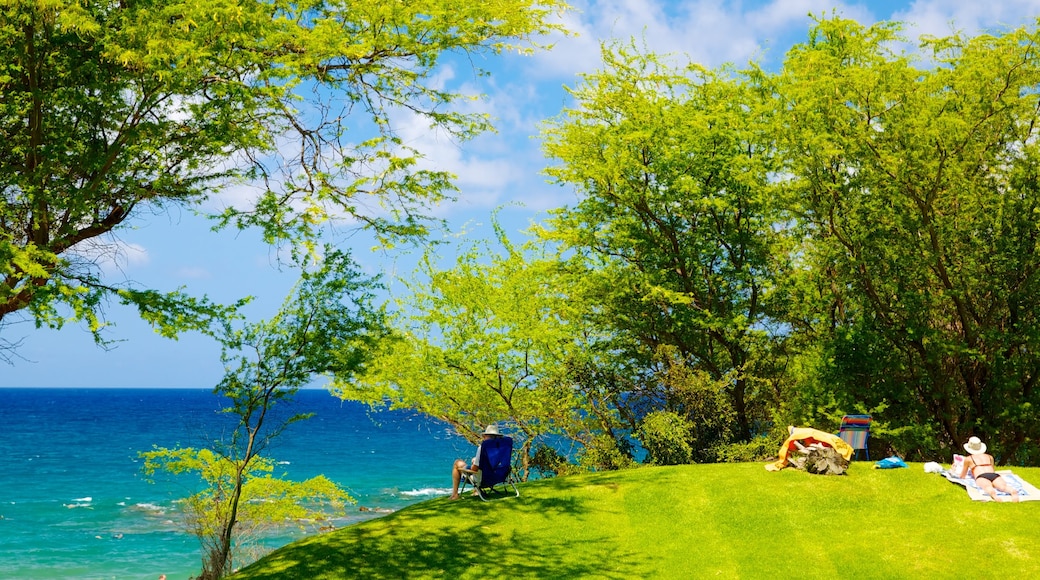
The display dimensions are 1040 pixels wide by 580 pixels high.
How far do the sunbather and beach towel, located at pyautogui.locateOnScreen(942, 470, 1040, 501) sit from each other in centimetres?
7

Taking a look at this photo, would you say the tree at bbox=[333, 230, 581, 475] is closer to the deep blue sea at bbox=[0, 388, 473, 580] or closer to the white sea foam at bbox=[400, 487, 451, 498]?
the deep blue sea at bbox=[0, 388, 473, 580]

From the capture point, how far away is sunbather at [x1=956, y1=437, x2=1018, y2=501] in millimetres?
12689

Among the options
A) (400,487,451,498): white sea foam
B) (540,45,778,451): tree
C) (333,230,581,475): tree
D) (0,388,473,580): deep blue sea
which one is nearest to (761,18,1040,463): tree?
(540,45,778,451): tree

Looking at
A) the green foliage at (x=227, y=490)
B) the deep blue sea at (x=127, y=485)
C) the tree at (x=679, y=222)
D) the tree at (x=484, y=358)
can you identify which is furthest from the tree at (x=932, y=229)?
the green foliage at (x=227, y=490)

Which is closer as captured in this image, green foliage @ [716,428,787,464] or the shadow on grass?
the shadow on grass

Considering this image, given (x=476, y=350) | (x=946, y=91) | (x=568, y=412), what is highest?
(x=946, y=91)

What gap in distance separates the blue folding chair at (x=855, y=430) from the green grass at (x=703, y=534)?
1671 mm

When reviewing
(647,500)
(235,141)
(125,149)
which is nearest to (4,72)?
(125,149)

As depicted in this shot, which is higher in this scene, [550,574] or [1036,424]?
[1036,424]

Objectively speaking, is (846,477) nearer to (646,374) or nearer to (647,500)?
(647,500)

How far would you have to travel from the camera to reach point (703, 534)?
1162 cm

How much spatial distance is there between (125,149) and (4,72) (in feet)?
5.39

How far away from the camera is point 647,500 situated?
42.8 feet

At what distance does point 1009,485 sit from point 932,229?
7.13 m
